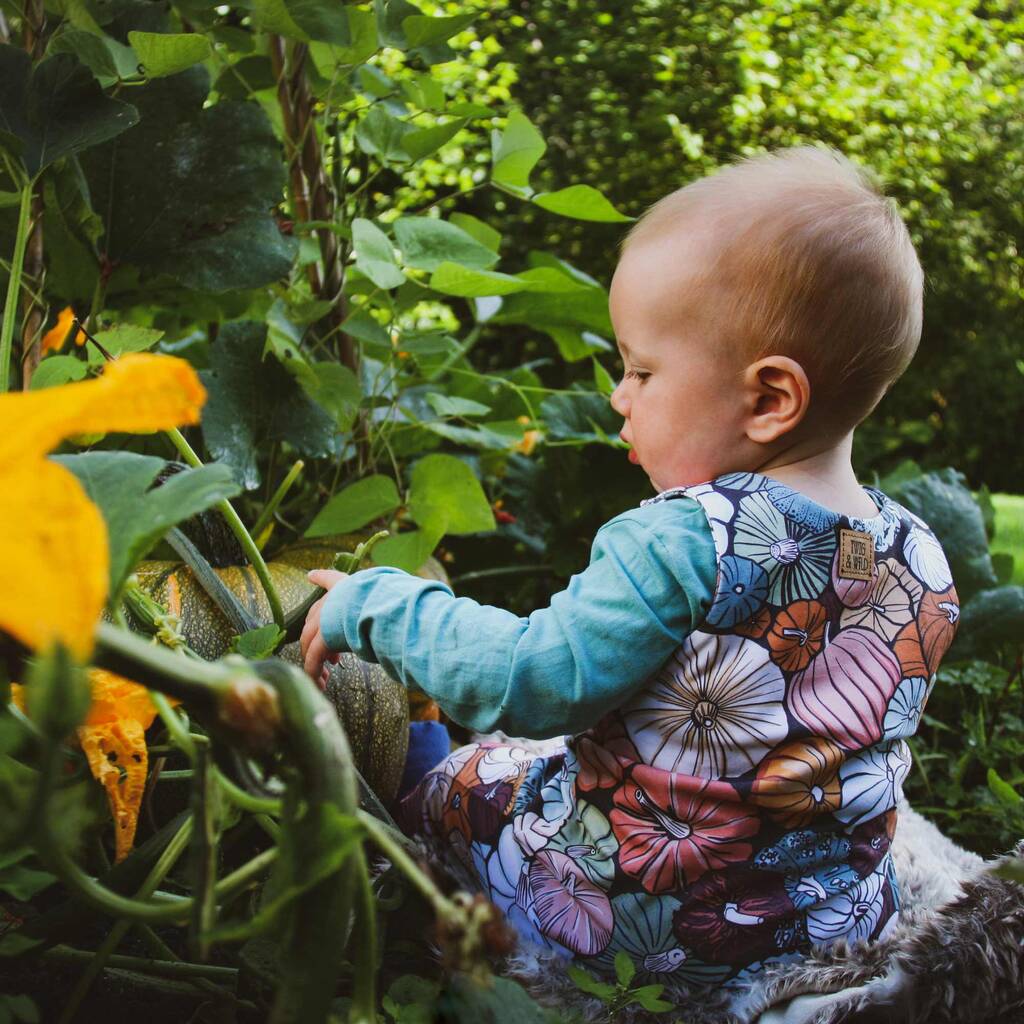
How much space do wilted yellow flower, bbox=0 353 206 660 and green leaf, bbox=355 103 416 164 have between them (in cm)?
125

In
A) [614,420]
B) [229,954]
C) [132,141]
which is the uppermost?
[132,141]

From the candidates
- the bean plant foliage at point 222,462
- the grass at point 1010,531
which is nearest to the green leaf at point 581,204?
the bean plant foliage at point 222,462

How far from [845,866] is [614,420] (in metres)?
1.13

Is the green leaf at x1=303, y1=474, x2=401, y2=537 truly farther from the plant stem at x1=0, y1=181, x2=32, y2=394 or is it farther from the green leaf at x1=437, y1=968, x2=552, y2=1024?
the green leaf at x1=437, y1=968, x2=552, y2=1024

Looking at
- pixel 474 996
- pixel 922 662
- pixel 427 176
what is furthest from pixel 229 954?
pixel 427 176

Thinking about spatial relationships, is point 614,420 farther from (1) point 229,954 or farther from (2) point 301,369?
(1) point 229,954

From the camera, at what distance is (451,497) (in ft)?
4.97

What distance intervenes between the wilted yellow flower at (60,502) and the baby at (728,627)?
1.93 feet

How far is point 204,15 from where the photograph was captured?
5.13 feet

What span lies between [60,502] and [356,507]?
106 centimetres

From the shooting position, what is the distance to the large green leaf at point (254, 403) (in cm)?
149

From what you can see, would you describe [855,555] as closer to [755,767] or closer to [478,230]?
[755,767]

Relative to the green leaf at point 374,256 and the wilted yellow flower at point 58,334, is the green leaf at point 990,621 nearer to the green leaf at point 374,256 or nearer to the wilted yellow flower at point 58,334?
the green leaf at point 374,256

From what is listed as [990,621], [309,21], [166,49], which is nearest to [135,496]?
[166,49]
